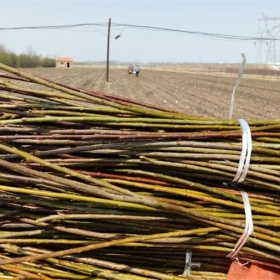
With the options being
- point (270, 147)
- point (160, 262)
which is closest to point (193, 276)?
point (160, 262)

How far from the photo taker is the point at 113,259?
140 cm

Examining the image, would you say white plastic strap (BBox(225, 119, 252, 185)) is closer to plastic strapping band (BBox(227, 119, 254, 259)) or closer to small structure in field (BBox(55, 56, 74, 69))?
plastic strapping band (BBox(227, 119, 254, 259))

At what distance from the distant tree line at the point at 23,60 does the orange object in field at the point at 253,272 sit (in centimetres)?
6277

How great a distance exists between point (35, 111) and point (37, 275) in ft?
2.05

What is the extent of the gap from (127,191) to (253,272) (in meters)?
0.57

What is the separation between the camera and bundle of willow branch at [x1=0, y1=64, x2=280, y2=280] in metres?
1.24

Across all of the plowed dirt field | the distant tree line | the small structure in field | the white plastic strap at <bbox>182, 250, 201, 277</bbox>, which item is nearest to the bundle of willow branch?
the white plastic strap at <bbox>182, 250, 201, 277</bbox>

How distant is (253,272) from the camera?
4.30 ft

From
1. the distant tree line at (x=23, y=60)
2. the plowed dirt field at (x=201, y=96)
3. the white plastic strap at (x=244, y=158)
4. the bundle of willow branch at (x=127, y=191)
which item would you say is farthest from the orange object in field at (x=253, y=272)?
the distant tree line at (x=23, y=60)

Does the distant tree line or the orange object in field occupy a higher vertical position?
the distant tree line

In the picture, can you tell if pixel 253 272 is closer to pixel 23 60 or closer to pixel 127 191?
pixel 127 191

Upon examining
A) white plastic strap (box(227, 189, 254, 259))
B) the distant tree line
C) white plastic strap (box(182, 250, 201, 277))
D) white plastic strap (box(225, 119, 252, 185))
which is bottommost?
white plastic strap (box(182, 250, 201, 277))

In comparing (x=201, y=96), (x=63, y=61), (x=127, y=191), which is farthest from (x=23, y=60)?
(x=127, y=191)

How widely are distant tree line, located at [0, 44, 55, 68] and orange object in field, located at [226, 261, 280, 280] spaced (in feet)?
206
